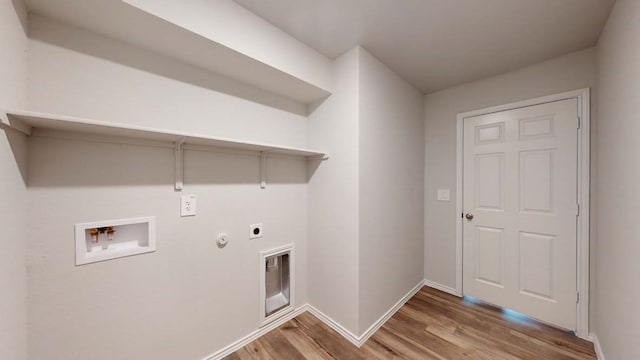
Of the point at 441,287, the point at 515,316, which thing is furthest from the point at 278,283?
the point at 515,316

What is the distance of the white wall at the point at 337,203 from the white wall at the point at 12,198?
5.69 feet

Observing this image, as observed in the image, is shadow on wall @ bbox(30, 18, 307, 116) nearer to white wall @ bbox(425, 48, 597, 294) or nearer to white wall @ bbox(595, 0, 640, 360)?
white wall @ bbox(425, 48, 597, 294)

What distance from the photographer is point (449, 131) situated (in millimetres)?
2557

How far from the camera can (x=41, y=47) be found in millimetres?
1049

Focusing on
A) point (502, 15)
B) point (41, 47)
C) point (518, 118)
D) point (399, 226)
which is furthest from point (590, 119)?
point (41, 47)

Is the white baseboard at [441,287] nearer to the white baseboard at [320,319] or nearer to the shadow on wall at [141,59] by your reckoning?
the white baseboard at [320,319]

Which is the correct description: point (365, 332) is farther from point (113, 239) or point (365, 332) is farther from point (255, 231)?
point (113, 239)

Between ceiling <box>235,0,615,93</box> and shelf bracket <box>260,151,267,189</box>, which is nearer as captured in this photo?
ceiling <box>235,0,615,93</box>

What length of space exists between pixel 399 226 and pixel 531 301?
4.50 feet

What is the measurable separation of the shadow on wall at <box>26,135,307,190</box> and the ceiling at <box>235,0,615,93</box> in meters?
1.07

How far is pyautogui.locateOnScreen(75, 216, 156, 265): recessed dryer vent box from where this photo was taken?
3.72 ft

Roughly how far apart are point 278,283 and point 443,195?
2.13m

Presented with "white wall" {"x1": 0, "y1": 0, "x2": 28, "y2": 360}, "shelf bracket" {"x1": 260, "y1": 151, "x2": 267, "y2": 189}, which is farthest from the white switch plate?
"white wall" {"x1": 0, "y1": 0, "x2": 28, "y2": 360}

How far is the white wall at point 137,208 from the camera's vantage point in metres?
1.06
